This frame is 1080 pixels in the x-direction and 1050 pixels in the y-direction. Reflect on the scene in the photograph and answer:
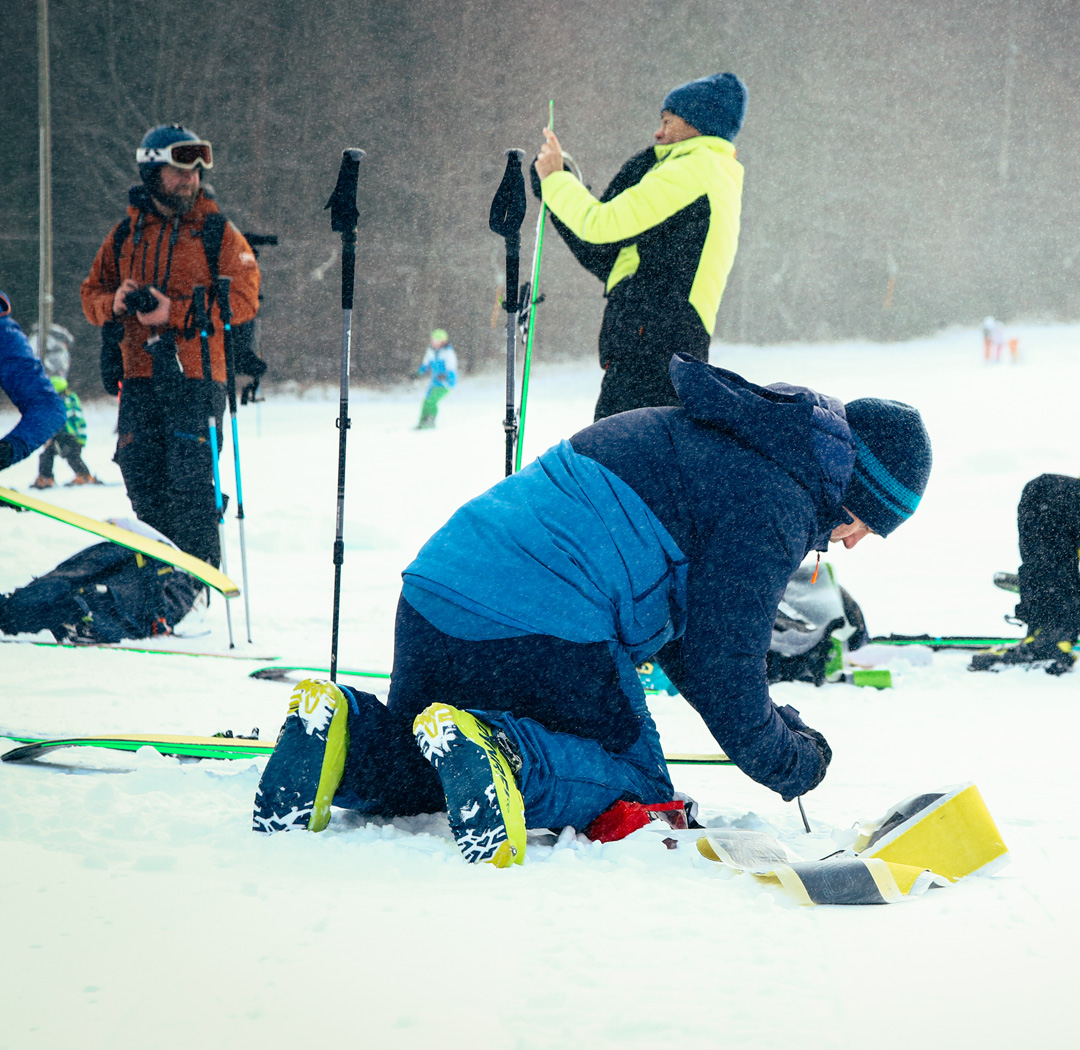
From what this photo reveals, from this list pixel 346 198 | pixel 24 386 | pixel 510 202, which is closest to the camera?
pixel 346 198

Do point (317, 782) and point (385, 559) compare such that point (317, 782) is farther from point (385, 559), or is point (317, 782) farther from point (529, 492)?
point (385, 559)

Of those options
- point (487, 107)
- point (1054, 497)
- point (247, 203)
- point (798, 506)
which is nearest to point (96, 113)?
point (247, 203)

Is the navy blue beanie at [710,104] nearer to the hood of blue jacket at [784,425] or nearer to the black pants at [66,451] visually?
the hood of blue jacket at [784,425]

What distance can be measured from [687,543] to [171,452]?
2.41 meters

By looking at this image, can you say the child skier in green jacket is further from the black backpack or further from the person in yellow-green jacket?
the person in yellow-green jacket

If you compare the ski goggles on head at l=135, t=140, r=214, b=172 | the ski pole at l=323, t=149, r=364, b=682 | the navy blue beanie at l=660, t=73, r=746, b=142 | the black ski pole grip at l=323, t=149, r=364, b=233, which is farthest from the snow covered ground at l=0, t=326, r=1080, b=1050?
the ski goggles on head at l=135, t=140, r=214, b=172

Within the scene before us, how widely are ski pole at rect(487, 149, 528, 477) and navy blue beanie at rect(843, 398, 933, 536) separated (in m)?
1.12

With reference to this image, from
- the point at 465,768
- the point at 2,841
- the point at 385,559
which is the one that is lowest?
the point at 385,559

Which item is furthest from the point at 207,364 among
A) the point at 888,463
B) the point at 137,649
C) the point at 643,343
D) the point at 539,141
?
the point at 539,141

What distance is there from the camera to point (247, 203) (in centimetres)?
989

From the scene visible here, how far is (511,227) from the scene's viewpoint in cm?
251

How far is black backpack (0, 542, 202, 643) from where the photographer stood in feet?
9.78

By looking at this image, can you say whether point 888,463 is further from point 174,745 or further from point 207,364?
point 207,364

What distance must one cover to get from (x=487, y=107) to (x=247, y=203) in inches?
107
